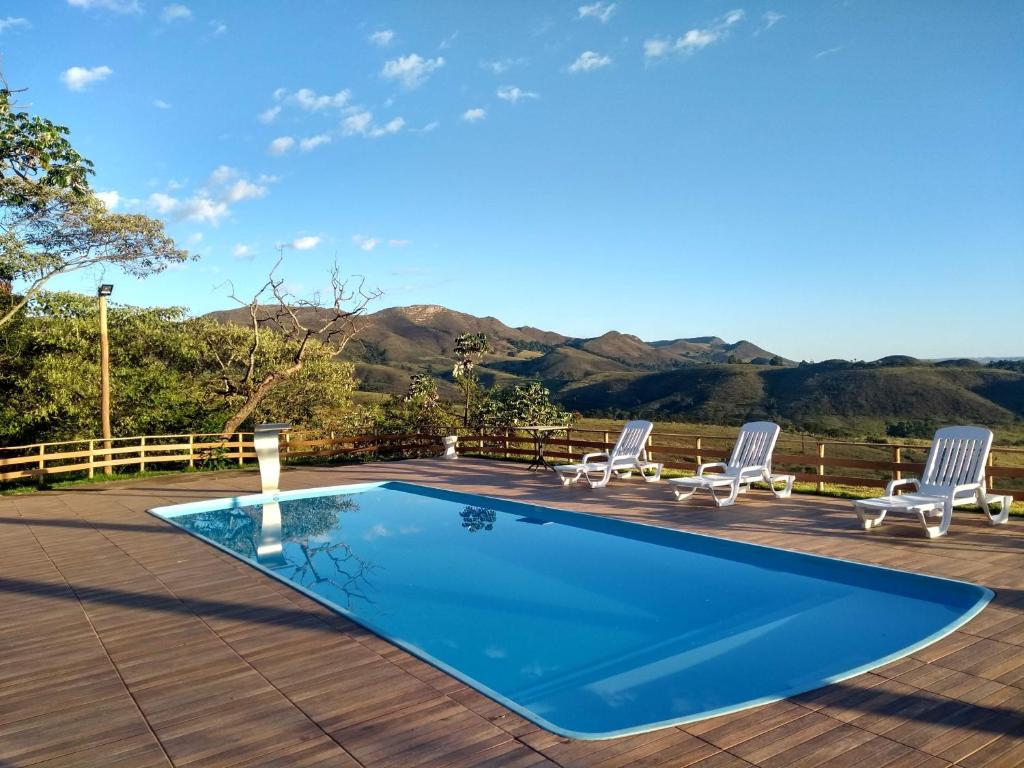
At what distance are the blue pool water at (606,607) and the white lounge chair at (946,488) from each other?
4.40 ft

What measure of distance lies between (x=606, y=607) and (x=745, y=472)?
3927mm

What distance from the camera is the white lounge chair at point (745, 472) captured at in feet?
28.5

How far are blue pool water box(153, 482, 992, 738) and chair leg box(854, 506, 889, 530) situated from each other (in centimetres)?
119

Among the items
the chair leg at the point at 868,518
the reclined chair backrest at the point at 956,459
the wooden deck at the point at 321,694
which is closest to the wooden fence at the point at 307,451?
the reclined chair backrest at the point at 956,459

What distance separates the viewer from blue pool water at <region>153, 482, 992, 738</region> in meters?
3.91

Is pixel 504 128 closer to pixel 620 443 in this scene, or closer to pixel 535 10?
pixel 535 10

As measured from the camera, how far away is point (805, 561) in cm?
599

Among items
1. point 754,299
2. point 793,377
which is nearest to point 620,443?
point 754,299

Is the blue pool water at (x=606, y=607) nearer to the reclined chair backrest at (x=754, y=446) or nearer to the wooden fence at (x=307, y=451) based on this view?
the reclined chair backrest at (x=754, y=446)

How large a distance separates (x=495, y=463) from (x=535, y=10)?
866 cm

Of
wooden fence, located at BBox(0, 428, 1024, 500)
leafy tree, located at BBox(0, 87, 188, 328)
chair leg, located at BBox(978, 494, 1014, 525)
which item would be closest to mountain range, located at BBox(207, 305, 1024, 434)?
leafy tree, located at BBox(0, 87, 188, 328)

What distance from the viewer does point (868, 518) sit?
6.87 meters

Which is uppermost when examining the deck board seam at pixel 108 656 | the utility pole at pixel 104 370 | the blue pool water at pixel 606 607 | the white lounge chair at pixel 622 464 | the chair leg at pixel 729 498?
the utility pole at pixel 104 370

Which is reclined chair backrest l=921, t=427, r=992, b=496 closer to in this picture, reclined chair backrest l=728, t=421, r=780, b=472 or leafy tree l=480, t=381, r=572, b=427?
reclined chair backrest l=728, t=421, r=780, b=472
